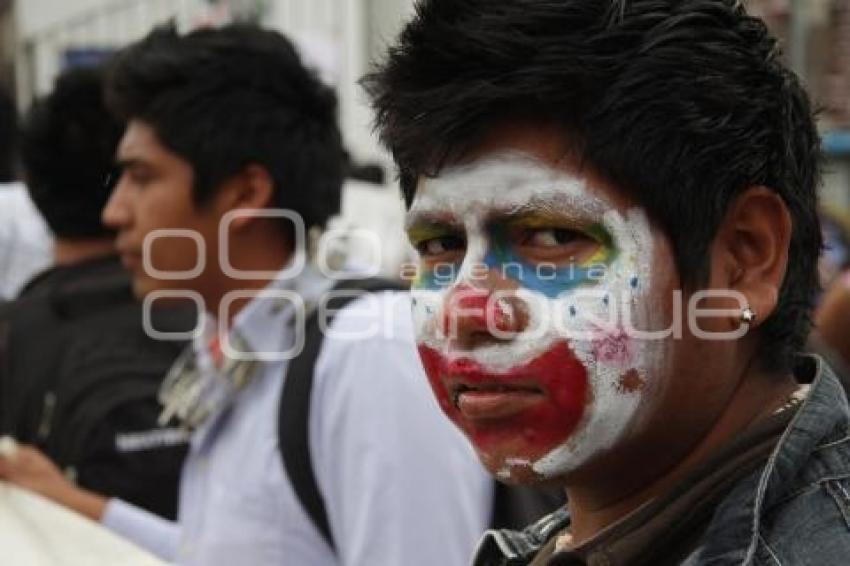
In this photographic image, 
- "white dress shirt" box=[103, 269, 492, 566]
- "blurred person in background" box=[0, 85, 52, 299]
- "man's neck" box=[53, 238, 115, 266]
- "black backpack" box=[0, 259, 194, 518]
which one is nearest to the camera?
"white dress shirt" box=[103, 269, 492, 566]

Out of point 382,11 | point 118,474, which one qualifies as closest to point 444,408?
point 118,474

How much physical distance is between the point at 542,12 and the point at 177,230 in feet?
5.47

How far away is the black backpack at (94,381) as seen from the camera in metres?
3.44

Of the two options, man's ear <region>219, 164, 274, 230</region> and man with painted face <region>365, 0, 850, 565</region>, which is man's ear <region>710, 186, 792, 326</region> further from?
man's ear <region>219, 164, 274, 230</region>

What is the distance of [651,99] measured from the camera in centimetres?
142

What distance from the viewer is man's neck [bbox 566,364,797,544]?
4.84 feet

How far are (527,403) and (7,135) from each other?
507cm

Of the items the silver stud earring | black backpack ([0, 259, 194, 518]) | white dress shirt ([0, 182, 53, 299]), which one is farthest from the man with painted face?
white dress shirt ([0, 182, 53, 299])

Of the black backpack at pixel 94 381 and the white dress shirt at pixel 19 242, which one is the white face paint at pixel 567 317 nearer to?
the black backpack at pixel 94 381

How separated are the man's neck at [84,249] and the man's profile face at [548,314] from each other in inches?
104

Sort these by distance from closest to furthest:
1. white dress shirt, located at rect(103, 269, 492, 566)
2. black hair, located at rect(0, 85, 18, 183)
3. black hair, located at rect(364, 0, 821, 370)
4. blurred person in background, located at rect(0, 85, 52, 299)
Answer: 1. black hair, located at rect(364, 0, 821, 370)
2. white dress shirt, located at rect(103, 269, 492, 566)
3. blurred person in background, located at rect(0, 85, 52, 299)
4. black hair, located at rect(0, 85, 18, 183)

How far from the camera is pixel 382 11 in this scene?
7742 mm

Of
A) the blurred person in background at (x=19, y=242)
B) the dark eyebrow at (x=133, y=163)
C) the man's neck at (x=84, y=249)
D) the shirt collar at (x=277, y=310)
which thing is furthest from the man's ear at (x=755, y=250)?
the blurred person in background at (x=19, y=242)

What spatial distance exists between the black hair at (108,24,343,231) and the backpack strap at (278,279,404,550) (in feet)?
1.91
